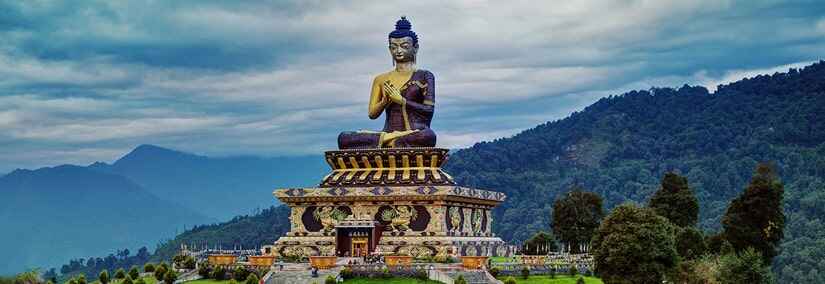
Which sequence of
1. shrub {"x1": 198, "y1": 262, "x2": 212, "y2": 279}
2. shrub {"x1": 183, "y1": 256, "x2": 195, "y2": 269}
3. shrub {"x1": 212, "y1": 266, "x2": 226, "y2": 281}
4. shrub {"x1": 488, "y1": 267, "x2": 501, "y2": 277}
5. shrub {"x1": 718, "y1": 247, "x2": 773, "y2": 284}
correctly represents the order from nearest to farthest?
shrub {"x1": 488, "y1": 267, "x2": 501, "y2": 277} → shrub {"x1": 718, "y1": 247, "x2": 773, "y2": 284} → shrub {"x1": 212, "y1": 266, "x2": 226, "y2": 281} → shrub {"x1": 198, "y1": 262, "x2": 212, "y2": 279} → shrub {"x1": 183, "y1": 256, "x2": 195, "y2": 269}

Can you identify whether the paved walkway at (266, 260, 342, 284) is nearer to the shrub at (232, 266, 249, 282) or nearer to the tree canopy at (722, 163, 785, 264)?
the shrub at (232, 266, 249, 282)

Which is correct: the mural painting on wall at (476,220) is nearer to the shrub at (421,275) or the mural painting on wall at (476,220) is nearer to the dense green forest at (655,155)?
the shrub at (421,275)

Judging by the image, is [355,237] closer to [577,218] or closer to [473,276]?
[473,276]

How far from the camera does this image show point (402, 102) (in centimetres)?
4306

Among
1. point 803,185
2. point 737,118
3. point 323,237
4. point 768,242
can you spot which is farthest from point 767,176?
point 737,118

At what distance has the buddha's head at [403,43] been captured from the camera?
43719 millimetres

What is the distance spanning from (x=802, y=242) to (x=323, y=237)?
31843mm

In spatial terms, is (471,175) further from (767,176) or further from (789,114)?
(767,176)

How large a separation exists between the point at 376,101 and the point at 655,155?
69.4m

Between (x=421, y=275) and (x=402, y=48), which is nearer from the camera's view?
(x=421, y=275)

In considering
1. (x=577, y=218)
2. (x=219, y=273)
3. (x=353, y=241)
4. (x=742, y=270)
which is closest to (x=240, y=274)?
(x=219, y=273)

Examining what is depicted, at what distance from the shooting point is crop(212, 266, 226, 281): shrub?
3677cm

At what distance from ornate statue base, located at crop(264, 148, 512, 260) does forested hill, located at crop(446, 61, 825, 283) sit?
32299 millimetres

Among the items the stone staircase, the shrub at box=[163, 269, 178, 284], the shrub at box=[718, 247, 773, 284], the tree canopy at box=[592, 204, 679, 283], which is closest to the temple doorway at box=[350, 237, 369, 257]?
the shrub at box=[163, 269, 178, 284]
